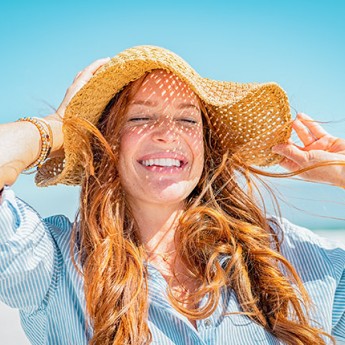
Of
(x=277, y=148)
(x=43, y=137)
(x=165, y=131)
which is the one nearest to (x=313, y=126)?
(x=277, y=148)

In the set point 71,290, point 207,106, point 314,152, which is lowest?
point 71,290

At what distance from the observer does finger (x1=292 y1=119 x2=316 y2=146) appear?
228 cm

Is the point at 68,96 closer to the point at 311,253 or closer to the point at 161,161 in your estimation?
the point at 161,161

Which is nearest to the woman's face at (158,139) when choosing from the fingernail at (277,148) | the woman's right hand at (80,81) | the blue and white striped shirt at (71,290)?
the woman's right hand at (80,81)

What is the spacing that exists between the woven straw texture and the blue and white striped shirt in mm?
274

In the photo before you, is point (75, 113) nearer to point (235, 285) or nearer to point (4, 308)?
point (235, 285)

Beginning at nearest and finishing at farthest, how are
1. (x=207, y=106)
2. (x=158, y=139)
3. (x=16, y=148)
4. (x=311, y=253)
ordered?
(x=16, y=148)
(x=158, y=139)
(x=311, y=253)
(x=207, y=106)

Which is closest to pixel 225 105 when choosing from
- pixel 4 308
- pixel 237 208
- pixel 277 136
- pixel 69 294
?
pixel 277 136

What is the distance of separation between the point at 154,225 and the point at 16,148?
70 cm

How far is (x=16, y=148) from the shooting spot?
181cm

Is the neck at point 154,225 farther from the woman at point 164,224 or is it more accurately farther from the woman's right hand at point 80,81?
the woman's right hand at point 80,81

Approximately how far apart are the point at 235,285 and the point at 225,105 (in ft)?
2.50

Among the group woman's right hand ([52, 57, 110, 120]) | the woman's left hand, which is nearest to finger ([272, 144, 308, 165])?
the woman's left hand

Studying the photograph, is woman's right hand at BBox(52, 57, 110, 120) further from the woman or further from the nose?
the nose
